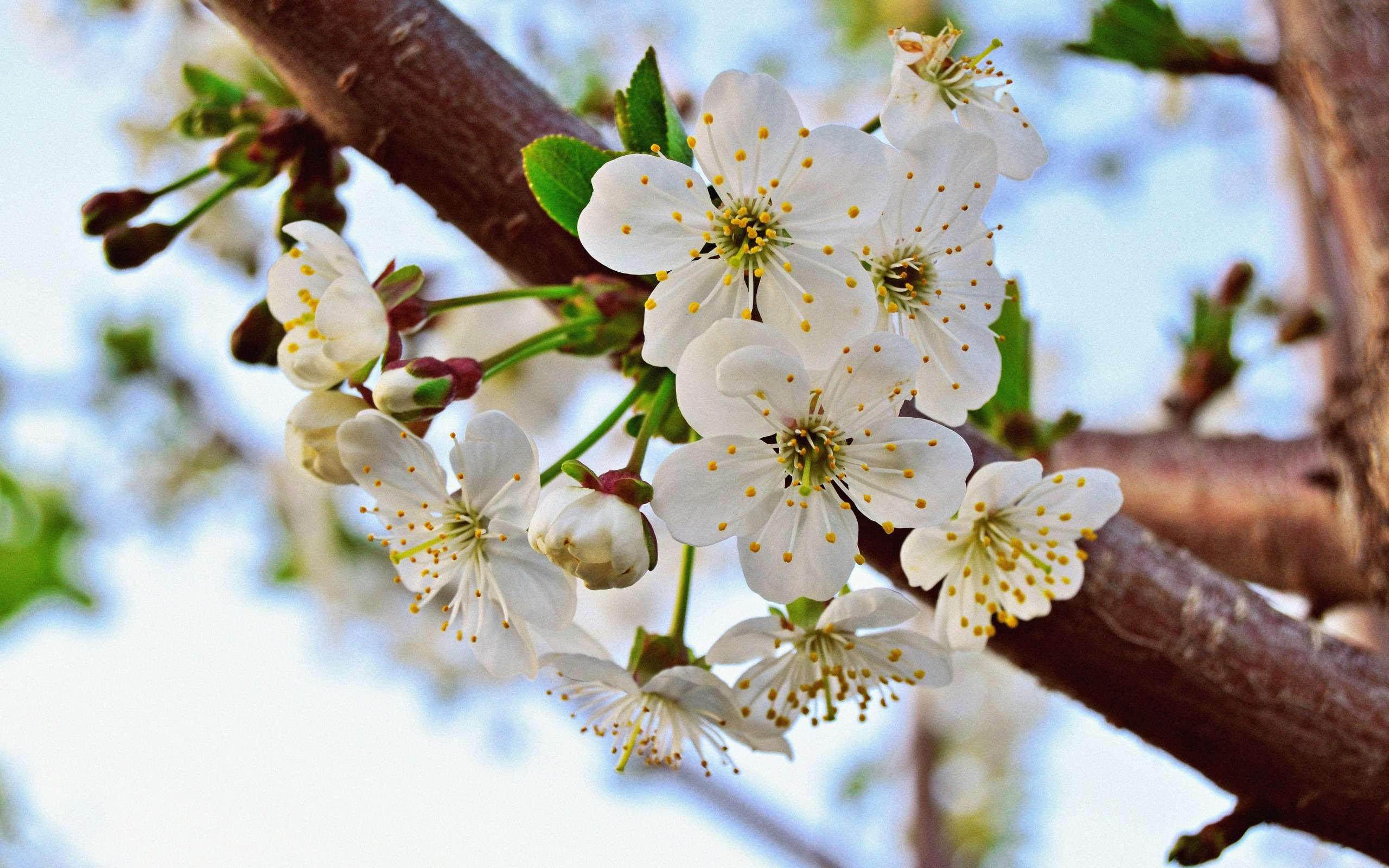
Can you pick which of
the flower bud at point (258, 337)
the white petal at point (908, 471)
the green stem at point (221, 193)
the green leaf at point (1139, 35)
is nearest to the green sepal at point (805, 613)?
the white petal at point (908, 471)

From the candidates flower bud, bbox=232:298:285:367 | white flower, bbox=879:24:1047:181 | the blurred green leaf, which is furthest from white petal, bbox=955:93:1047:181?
the blurred green leaf

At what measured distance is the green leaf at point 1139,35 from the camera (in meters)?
1.32

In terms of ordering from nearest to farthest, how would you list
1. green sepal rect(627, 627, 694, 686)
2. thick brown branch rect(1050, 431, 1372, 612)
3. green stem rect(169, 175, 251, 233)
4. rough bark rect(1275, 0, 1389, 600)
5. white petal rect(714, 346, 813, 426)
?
white petal rect(714, 346, 813, 426)
green sepal rect(627, 627, 694, 686)
green stem rect(169, 175, 251, 233)
rough bark rect(1275, 0, 1389, 600)
thick brown branch rect(1050, 431, 1372, 612)

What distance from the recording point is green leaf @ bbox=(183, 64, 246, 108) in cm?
103

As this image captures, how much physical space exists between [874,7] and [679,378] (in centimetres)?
360

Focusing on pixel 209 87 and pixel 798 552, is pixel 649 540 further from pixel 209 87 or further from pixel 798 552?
pixel 209 87

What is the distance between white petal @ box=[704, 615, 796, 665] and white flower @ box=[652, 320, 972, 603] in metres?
0.06

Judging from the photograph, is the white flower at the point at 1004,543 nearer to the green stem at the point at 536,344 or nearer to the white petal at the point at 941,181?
the white petal at the point at 941,181

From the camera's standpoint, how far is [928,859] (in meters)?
2.34

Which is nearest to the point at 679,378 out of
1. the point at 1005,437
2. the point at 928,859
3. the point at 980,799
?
the point at 1005,437

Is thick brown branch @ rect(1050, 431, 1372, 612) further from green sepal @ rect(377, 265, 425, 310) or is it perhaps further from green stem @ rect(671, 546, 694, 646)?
green sepal @ rect(377, 265, 425, 310)

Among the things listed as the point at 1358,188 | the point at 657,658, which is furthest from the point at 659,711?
→ the point at 1358,188

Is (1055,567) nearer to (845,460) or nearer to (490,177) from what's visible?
(845,460)

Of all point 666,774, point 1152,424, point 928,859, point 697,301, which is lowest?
point 928,859
